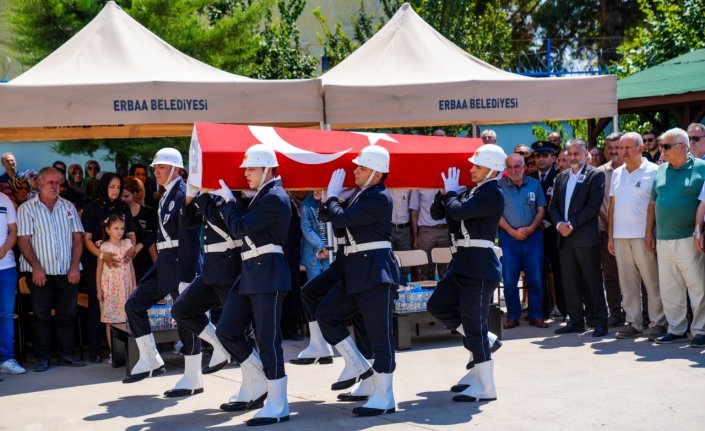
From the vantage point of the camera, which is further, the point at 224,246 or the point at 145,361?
the point at 145,361

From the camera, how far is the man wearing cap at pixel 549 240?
11148 mm

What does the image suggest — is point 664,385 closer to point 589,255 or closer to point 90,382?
point 589,255

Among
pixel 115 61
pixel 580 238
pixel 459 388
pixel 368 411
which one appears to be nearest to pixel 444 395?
pixel 459 388

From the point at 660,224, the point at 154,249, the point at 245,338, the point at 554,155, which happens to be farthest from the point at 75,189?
the point at 660,224

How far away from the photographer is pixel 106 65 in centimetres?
1009

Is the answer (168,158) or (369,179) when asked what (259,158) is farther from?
(168,158)

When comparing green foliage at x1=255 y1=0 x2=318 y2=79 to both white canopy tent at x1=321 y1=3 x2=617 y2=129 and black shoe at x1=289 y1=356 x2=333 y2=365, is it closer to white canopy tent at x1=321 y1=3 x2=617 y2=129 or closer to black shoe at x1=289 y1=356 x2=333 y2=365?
white canopy tent at x1=321 y1=3 x2=617 y2=129

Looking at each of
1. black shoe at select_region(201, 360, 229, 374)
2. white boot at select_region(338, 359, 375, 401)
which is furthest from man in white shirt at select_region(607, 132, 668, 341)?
black shoe at select_region(201, 360, 229, 374)

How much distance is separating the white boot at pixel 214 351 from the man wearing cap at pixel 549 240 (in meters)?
4.04

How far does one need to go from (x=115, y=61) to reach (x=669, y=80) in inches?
323

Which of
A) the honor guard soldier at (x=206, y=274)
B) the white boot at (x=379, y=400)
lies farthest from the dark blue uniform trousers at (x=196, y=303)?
the white boot at (x=379, y=400)

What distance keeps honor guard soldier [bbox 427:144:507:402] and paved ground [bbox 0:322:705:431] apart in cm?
31

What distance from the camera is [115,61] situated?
10172 mm

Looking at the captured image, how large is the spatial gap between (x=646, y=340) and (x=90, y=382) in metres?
5.06
